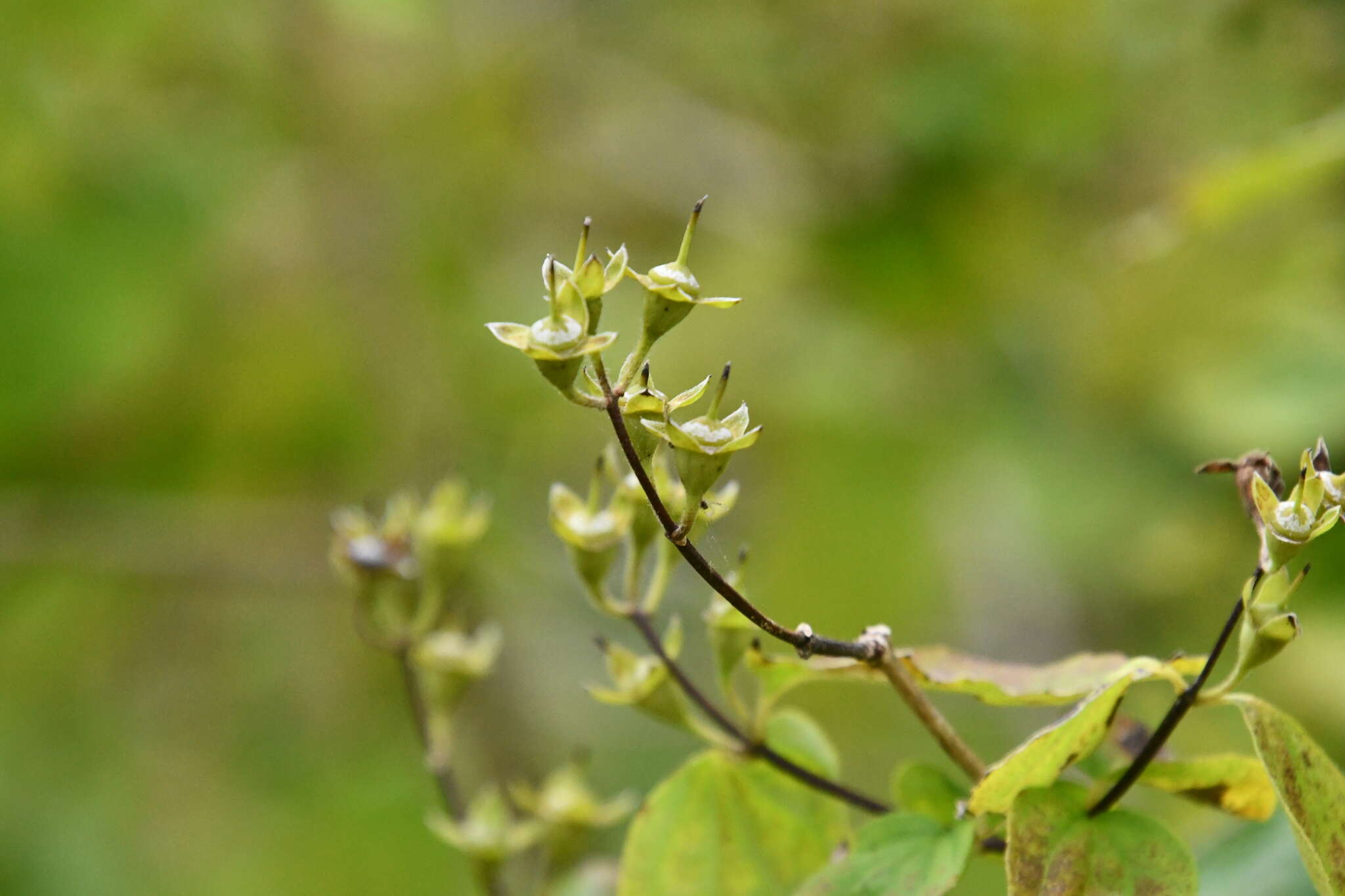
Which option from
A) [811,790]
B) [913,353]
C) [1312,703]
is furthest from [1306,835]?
[913,353]

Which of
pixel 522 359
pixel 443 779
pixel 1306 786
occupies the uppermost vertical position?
pixel 522 359

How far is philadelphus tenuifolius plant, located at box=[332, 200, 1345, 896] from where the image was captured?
0.35 m

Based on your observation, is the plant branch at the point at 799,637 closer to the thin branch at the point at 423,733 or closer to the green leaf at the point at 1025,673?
the green leaf at the point at 1025,673

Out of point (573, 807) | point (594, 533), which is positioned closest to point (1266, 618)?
point (594, 533)

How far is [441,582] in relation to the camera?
596mm

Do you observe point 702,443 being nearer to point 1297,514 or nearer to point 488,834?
point 1297,514

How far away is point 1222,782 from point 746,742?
166 mm

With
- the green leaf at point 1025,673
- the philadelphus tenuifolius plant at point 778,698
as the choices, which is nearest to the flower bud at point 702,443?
the philadelphus tenuifolius plant at point 778,698

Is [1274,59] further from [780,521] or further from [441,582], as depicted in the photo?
[780,521]

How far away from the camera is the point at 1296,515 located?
13.8 inches

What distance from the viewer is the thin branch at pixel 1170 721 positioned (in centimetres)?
37

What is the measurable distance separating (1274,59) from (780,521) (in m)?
0.87

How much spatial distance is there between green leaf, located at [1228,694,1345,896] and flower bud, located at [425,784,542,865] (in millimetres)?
341

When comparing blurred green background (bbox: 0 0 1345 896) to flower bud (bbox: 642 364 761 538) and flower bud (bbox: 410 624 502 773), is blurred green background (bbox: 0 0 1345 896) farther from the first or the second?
flower bud (bbox: 642 364 761 538)
